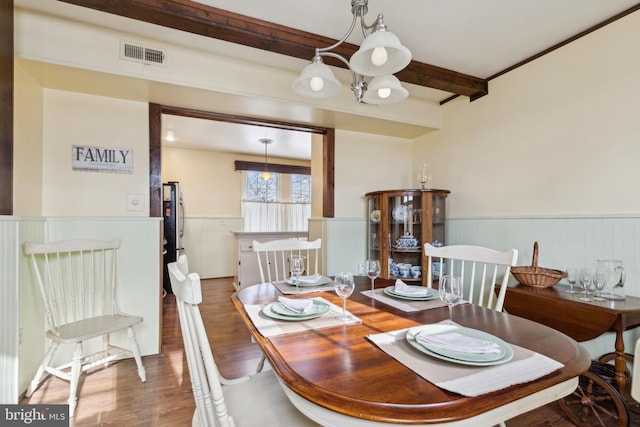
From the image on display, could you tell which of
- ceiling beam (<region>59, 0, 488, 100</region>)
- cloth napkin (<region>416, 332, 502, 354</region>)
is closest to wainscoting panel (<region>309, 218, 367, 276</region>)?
ceiling beam (<region>59, 0, 488, 100</region>)

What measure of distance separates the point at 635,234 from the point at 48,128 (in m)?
3.89

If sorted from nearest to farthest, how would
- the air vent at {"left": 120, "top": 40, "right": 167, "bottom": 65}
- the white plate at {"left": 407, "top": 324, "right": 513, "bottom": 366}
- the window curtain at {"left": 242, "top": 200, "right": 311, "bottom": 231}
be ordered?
the white plate at {"left": 407, "top": 324, "right": 513, "bottom": 366} → the air vent at {"left": 120, "top": 40, "right": 167, "bottom": 65} → the window curtain at {"left": 242, "top": 200, "right": 311, "bottom": 231}

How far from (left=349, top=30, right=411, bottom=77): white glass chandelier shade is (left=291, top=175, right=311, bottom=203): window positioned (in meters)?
4.71

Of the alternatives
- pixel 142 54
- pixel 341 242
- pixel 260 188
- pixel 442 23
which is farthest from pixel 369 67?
pixel 260 188

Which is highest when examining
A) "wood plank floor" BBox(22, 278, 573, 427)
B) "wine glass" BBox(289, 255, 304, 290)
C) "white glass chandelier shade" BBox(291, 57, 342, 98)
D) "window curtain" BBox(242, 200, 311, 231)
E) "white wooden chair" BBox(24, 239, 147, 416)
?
"white glass chandelier shade" BBox(291, 57, 342, 98)

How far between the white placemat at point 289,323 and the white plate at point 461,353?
0.81 ft

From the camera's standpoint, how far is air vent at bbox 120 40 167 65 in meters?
1.99

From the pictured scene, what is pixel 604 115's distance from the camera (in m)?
1.90

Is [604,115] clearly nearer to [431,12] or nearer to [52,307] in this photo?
[431,12]

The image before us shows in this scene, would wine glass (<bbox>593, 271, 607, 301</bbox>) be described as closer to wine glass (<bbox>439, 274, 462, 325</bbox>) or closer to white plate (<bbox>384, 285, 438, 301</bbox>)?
white plate (<bbox>384, 285, 438, 301</bbox>)

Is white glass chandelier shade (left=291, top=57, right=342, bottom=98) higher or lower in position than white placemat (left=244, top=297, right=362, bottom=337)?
higher

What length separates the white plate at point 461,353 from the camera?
77 centimetres

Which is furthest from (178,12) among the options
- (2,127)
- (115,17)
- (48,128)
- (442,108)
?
(442,108)

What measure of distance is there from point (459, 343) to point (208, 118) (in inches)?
105
